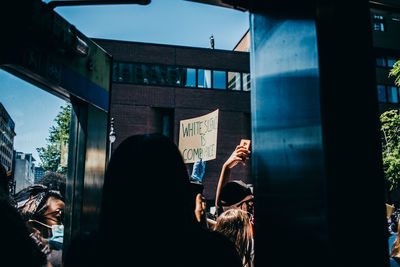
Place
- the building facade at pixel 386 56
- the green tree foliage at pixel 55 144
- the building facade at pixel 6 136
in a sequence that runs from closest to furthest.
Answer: the building facade at pixel 6 136, the green tree foliage at pixel 55 144, the building facade at pixel 386 56

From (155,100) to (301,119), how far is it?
84.3ft

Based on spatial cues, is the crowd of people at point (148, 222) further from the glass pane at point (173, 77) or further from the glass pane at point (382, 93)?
the glass pane at point (382, 93)

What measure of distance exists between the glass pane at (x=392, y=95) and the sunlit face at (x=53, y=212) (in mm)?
31956

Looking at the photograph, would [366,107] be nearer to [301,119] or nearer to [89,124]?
[301,119]

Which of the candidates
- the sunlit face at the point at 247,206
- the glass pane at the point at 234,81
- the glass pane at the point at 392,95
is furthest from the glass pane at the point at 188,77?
the sunlit face at the point at 247,206

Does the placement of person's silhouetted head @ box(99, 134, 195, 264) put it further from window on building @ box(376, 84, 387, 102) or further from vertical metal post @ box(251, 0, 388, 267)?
window on building @ box(376, 84, 387, 102)

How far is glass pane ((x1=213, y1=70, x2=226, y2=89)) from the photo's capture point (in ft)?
92.5

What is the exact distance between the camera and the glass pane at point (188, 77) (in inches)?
1088

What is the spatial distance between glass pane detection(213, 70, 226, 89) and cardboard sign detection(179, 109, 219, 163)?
1999 centimetres

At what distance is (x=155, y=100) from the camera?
26656mm

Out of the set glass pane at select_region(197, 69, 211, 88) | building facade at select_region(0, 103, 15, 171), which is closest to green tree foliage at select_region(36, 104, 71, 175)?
building facade at select_region(0, 103, 15, 171)

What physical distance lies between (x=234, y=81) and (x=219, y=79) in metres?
1.35

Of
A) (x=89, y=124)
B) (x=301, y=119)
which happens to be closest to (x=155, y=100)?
(x=89, y=124)

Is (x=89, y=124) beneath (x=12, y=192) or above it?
above
